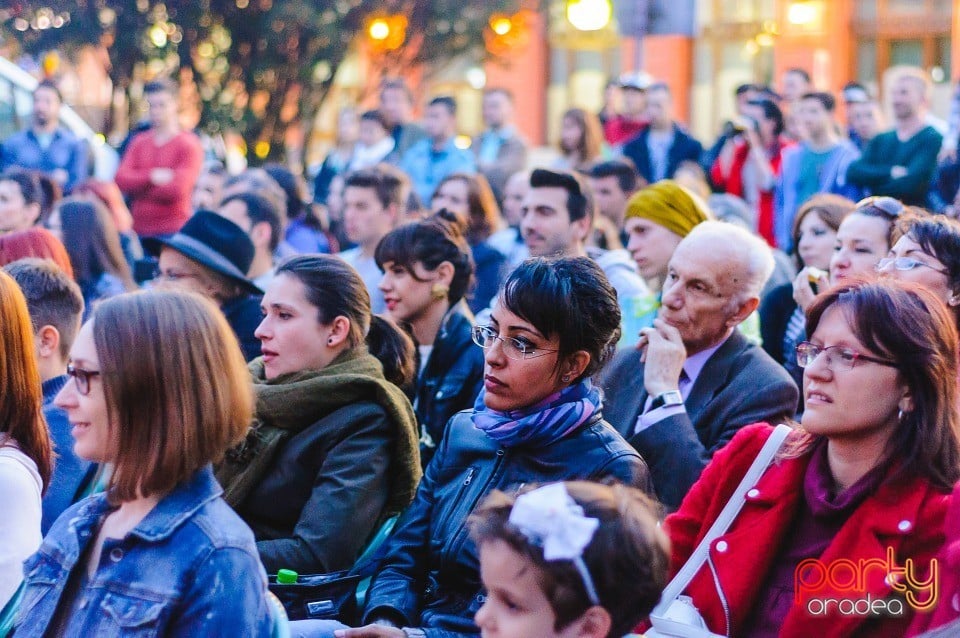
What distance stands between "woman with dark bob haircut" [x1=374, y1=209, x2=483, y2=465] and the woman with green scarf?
1203 millimetres

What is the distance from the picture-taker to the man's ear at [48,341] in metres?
4.71

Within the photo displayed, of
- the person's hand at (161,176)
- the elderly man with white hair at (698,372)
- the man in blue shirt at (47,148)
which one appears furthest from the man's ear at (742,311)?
the man in blue shirt at (47,148)

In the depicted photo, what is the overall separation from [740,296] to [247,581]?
2622 millimetres

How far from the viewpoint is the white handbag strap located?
11.3 feet

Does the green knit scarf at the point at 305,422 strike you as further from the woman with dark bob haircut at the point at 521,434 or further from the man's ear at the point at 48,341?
the man's ear at the point at 48,341

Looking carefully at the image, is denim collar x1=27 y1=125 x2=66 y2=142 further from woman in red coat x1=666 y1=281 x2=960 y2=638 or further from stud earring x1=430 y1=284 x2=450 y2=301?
woman in red coat x1=666 y1=281 x2=960 y2=638

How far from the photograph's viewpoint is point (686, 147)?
1303cm

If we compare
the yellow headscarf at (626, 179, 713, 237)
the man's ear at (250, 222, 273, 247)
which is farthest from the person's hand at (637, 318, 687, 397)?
the man's ear at (250, 222, 273, 247)

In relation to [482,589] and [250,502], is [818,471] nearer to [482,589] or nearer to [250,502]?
[482,589]

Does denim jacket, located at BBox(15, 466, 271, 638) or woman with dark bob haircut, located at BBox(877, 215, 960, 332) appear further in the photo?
woman with dark bob haircut, located at BBox(877, 215, 960, 332)

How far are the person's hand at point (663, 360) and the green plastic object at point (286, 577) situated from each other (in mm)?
1322

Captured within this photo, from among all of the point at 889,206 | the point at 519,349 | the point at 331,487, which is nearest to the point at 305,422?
the point at 331,487

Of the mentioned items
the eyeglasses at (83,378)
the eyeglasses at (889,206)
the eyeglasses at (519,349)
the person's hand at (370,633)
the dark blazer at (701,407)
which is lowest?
the person's hand at (370,633)

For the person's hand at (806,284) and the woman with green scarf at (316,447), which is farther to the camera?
the person's hand at (806,284)
